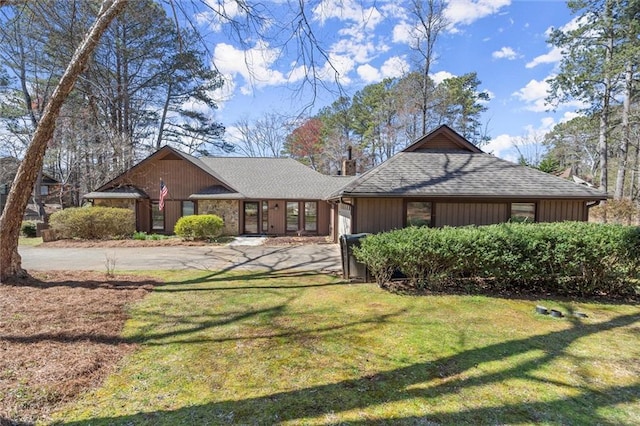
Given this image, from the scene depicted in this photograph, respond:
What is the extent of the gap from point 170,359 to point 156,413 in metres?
1.21

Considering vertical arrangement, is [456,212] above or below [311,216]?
above

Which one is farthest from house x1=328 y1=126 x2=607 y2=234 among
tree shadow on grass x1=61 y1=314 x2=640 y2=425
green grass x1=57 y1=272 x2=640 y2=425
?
tree shadow on grass x1=61 y1=314 x2=640 y2=425

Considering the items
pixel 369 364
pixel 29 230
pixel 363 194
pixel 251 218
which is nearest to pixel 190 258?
pixel 363 194

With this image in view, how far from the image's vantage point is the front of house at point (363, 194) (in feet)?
34.9

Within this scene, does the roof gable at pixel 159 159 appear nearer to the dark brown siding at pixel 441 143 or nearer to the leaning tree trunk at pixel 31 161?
the leaning tree trunk at pixel 31 161

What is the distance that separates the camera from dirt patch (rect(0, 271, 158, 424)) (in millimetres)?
3238

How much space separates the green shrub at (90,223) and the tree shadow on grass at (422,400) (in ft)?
51.0

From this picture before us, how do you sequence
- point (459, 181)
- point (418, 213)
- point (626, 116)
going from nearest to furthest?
1. point (418, 213)
2. point (459, 181)
3. point (626, 116)

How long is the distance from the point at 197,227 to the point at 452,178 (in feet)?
39.3

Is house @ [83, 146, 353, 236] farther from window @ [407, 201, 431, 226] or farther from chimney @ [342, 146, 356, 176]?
window @ [407, 201, 431, 226]

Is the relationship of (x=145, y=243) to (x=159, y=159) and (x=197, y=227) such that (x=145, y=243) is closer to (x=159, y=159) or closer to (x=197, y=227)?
(x=197, y=227)

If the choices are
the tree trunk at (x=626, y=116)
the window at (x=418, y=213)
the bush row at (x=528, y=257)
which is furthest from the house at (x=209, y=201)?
the tree trunk at (x=626, y=116)

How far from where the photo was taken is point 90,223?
15.5 m

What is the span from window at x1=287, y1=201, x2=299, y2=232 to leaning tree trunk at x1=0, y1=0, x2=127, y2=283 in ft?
40.6
